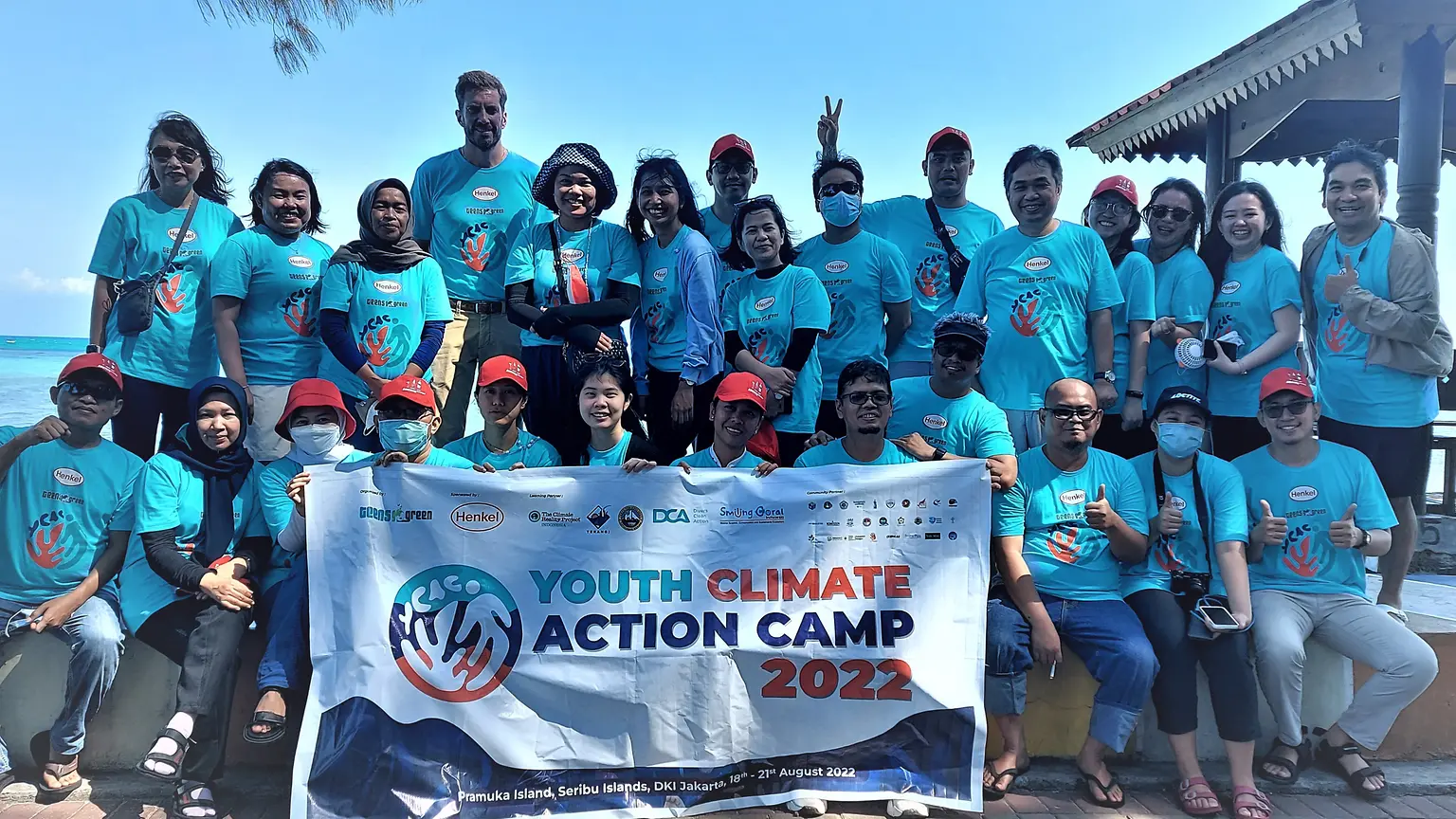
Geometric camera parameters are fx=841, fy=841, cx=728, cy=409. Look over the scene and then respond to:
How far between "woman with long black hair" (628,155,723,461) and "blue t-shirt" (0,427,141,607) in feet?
8.71

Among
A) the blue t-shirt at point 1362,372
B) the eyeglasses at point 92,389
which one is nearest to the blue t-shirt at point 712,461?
the eyeglasses at point 92,389

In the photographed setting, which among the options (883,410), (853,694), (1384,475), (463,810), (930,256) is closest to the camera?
(463,810)

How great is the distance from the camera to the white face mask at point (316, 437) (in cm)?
381

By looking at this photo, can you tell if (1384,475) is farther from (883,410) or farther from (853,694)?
(853,694)

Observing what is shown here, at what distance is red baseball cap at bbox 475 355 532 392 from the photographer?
4.15m

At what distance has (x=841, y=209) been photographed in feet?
16.6

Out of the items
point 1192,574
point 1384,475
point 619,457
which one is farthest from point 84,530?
point 1384,475

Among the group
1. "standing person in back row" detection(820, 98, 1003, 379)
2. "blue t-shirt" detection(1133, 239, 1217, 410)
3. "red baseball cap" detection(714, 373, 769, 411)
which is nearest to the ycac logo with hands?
"red baseball cap" detection(714, 373, 769, 411)

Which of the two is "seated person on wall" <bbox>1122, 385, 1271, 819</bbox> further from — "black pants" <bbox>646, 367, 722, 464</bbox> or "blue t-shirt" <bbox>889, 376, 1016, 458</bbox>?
"black pants" <bbox>646, 367, 722, 464</bbox>

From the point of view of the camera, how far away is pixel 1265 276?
488 centimetres

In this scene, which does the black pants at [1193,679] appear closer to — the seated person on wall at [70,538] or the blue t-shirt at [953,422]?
the blue t-shirt at [953,422]

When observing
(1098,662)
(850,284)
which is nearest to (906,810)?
(1098,662)

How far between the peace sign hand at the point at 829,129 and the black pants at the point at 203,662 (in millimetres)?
4737

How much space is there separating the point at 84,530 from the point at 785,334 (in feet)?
11.5
